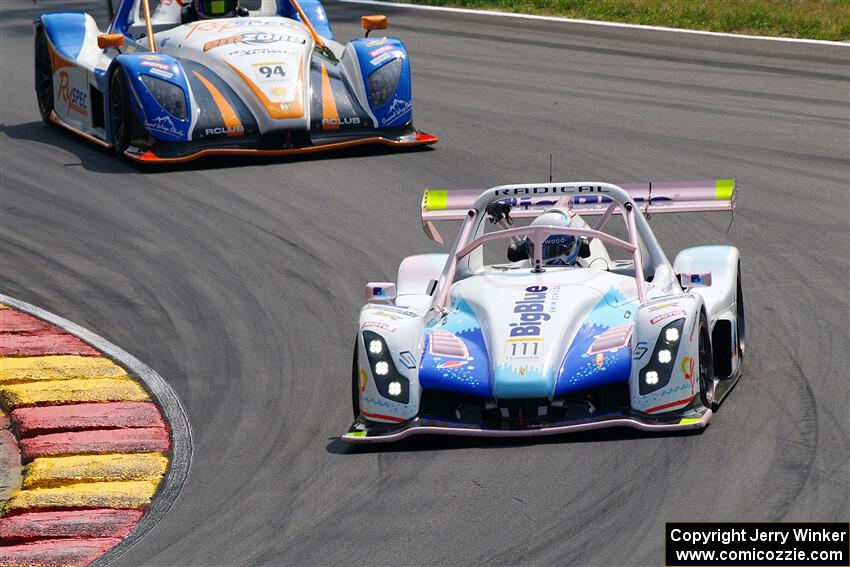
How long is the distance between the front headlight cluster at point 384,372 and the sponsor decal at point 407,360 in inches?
2.0

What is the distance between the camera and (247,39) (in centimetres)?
1577

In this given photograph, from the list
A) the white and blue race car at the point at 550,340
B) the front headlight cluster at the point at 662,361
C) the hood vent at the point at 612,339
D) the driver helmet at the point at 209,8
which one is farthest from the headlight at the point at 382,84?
the front headlight cluster at the point at 662,361

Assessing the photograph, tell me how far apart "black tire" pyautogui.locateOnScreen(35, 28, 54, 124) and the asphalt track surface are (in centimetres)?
30

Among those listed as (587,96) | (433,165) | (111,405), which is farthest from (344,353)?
(587,96)

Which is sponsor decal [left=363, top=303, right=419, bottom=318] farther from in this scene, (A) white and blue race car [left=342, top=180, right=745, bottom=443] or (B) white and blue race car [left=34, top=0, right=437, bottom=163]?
(B) white and blue race car [left=34, top=0, right=437, bottom=163]

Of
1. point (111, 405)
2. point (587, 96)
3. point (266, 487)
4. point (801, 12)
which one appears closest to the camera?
point (266, 487)

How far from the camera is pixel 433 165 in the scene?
50.9 ft

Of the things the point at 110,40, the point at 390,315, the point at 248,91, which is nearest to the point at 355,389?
the point at 390,315

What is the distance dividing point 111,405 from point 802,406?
4089 mm

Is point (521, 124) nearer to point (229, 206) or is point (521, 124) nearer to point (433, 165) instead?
point (433, 165)

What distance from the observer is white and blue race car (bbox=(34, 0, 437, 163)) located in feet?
49.9

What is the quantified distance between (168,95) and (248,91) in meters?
0.74

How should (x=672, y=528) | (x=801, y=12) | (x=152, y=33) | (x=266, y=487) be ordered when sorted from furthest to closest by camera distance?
(x=801, y=12)
(x=152, y=33)
(x=266, y=487)
(x=672, y=528)

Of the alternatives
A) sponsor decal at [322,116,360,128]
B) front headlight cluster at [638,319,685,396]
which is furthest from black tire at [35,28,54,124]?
front headlight cluster at [638,319,685,396]
